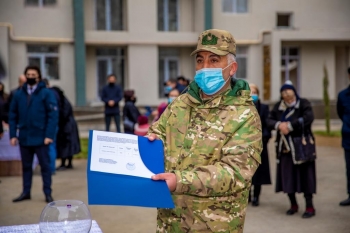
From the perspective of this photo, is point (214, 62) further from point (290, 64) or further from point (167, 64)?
point (290, 64)

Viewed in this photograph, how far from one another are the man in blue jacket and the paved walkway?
2.60ft

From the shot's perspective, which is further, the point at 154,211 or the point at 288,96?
the point at 154,211

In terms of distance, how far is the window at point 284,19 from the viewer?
2311 centimetres

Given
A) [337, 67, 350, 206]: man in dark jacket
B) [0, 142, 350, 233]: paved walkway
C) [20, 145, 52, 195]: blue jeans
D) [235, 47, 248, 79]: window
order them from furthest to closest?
1. [235, 47, 248, 79]: window
2. [20, 145, 52, 195]: blue jeans
3. [337, 67, 350, 206]: man in dark jacket
4. [0, 142, 350, 233]: paved walkway

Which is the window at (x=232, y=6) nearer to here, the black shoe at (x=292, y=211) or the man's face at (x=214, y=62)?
the black shoe at (x=292, y=211)

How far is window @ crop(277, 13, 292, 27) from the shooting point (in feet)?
75.8

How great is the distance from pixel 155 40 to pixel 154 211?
15008mm

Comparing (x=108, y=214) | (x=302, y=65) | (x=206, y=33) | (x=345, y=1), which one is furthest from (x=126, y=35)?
(x=206, y=33)

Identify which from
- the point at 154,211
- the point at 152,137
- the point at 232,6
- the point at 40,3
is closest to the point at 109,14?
the point at 40,3

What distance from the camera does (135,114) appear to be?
9844 millimetres

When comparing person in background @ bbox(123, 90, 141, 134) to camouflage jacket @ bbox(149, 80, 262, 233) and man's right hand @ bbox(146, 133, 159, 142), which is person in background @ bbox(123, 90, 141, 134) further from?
man's right hand @ bbox(146, 133, 159, 142)

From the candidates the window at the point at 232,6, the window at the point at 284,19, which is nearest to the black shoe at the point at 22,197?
the window at the point at 232,6

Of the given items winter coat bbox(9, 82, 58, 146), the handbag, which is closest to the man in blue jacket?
winter coat bbox(9, 82, 58, 146)

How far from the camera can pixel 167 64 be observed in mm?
22578
